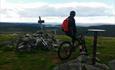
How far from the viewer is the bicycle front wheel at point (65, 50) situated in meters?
26.7

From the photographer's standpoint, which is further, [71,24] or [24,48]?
[24,48]

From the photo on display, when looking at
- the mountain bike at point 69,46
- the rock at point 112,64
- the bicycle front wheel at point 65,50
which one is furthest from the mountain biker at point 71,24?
the rock at point 112,64

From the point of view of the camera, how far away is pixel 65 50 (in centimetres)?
2698

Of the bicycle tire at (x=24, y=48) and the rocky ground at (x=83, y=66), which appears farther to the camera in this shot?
the bicycle tire at (x=24, y=48)

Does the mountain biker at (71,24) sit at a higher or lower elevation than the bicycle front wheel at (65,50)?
higher

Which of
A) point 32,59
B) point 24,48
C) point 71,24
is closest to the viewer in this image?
point 71,24

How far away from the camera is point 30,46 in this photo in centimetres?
3322

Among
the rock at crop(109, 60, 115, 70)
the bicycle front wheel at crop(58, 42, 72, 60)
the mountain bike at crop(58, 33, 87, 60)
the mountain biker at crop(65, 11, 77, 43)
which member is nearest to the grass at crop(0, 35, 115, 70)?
the rock at crop(109, 60, 115, 70)

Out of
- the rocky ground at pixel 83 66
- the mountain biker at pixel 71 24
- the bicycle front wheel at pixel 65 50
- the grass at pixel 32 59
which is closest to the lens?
the rocky ground at pixel 83 66

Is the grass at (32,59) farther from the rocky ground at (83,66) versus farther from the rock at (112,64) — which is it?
the rocky ground at (83,66)

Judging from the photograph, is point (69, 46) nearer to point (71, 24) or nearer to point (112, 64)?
point (71, 24)

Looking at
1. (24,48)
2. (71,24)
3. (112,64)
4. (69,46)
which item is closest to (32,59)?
(24,48)

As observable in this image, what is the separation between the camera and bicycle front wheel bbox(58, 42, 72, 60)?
87.5 feet

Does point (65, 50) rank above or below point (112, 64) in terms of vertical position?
above
